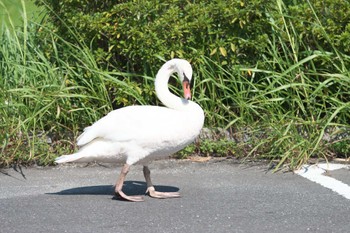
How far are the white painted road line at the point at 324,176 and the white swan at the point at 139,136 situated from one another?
3.69ft

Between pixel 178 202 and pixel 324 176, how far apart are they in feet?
4.54

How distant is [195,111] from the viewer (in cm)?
695

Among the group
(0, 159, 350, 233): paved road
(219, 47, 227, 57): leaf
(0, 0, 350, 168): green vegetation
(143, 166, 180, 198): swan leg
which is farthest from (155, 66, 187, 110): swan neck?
(219, 47, 227, 57): leaf

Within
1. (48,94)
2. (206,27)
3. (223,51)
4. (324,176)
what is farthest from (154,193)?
(206,27)

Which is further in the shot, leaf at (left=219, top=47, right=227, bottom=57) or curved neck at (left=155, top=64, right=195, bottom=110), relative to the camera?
leaf at (left=219, top=47, right=227, bottom=57)

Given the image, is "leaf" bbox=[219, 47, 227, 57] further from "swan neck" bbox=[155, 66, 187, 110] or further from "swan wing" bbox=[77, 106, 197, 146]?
"swan wing" bbox=[77, 106, 197, 146]

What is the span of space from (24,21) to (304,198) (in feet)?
11.7

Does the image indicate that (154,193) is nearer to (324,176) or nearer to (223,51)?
(324,176)

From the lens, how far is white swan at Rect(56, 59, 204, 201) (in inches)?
269

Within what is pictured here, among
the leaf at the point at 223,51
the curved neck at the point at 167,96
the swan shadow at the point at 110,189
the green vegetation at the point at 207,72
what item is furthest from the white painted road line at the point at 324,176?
the leaf at the point at 223,51

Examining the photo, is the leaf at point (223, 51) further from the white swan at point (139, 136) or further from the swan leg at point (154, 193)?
the swan leg at point (154, 193)

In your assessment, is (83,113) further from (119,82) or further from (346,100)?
(346,100)

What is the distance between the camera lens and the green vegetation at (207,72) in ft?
27.0

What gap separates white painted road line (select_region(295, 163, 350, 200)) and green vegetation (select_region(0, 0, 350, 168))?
24cm
